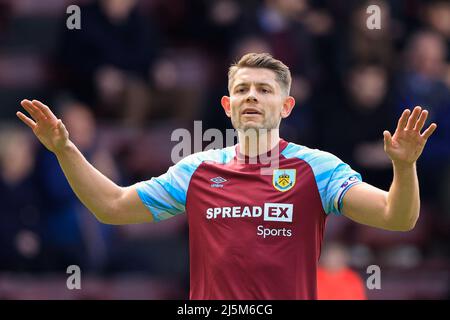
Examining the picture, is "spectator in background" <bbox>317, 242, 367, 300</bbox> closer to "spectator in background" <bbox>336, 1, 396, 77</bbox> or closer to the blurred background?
the blurred background

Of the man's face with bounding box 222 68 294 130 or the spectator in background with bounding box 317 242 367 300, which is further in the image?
the spectator in background with bounding box 317 242 367 300

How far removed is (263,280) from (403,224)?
851mm

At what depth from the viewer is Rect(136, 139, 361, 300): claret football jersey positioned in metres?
5.88

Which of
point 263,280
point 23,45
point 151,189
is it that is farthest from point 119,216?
point 23,45

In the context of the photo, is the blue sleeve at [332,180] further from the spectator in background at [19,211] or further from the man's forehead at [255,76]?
the spectator in background at [19,211]

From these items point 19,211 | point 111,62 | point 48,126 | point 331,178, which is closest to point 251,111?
point 331,178

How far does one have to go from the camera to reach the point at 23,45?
13070 millimetres

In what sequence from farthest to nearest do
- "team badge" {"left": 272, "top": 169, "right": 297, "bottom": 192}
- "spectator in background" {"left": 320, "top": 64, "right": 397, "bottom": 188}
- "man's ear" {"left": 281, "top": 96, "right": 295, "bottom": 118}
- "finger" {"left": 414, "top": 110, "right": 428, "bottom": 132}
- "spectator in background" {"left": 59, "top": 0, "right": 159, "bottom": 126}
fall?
1. "spectator in background" {"left": 59, "top": 0, "right": 159, "bottom": 126}
2. "spectator in background" {"left": 320, "top": 64, "right": 397, "bottom": 188}
3. "man's ear" {"left": 281, "top": 96, "right": 295, "bottom": 118}
4. "team badge" {"left": 272, "top": 169, "right": 297, "bottom": 192}
5. "finger" {"left": 414, "top": 110, "right": 428, "bottom": 132}

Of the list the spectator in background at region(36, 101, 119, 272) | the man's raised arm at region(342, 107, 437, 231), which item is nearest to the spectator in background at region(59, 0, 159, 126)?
the spectator in background at region(36, 101, 119, 272)

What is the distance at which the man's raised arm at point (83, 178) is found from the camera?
6.15 metres

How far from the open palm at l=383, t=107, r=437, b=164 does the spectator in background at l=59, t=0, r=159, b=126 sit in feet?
22.6

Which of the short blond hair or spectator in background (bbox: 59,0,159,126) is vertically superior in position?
spectator in background (bbox: 59,0,159,126)

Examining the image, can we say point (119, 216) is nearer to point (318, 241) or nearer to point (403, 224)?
point (318, 241)

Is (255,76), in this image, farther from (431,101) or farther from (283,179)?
(431,101)
